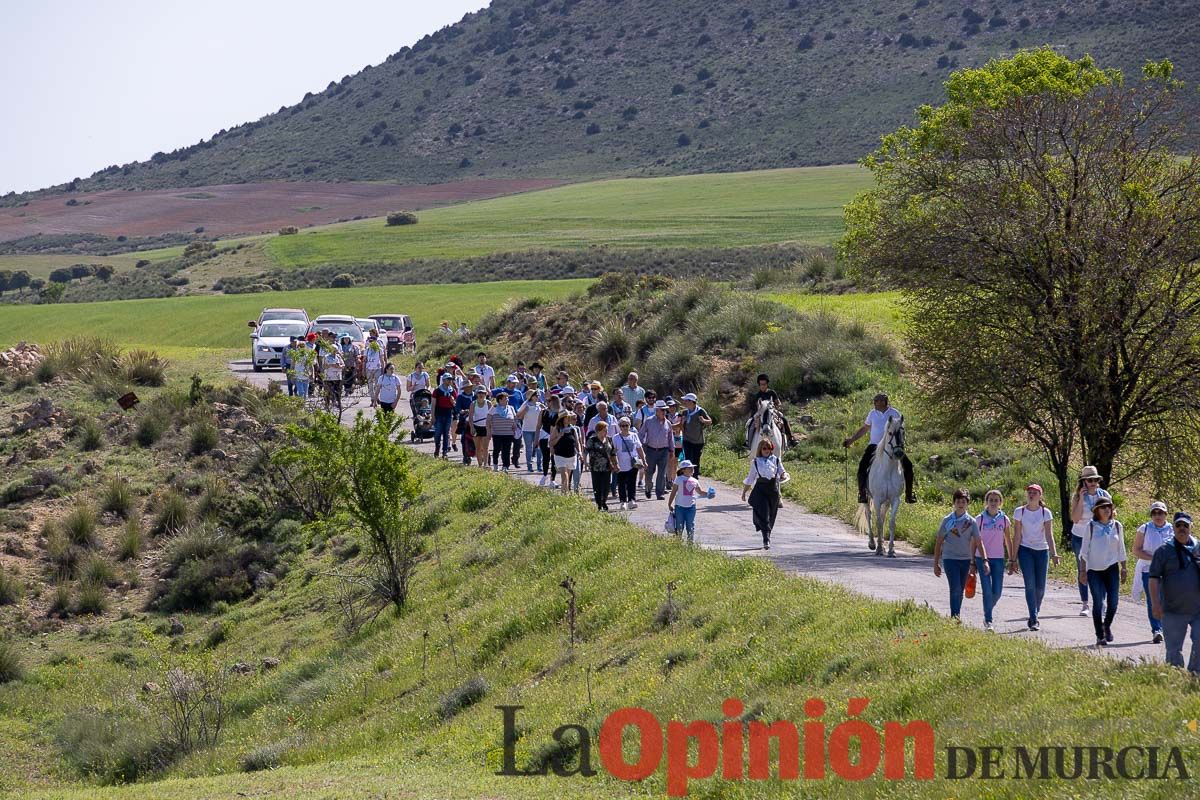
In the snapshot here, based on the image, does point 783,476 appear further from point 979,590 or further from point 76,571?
point 76,571

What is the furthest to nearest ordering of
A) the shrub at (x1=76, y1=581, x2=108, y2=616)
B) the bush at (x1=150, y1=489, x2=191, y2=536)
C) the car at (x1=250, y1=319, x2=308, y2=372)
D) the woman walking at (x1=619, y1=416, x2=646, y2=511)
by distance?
1. the car at (x1=250, y1=319, x2=308, y2=372)
2. the bush at (x1=150, y1=489, x2=191, y2=536)
3. the shrub at (x1=76, y1=581, x2=108, y2=616)
4. the woman walking at (x1=619, y1=416, x2=646, y2=511)

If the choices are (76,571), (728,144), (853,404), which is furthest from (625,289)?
(728,144)

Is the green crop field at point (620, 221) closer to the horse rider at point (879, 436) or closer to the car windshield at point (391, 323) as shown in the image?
the car windshield at point (391, 323)

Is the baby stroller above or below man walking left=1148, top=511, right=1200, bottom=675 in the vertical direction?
below

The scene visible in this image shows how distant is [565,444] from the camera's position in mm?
21844

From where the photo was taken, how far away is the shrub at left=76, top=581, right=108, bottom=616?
82.8 ft

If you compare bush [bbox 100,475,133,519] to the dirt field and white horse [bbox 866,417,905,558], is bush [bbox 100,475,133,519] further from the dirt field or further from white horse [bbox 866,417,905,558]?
the dirt field

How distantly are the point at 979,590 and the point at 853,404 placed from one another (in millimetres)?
15367

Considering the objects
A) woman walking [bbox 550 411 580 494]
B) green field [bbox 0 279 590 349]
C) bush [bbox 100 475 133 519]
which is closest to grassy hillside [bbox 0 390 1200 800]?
woman walking [bbox 550 411 580 494]

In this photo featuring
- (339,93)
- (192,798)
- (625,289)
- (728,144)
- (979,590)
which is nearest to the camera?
(192,798)

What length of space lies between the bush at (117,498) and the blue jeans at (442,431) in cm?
699

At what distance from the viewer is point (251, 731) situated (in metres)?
17.1

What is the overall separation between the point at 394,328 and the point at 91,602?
2598 cm

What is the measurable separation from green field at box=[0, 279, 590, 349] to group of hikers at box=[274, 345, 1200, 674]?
2219 centimetres
